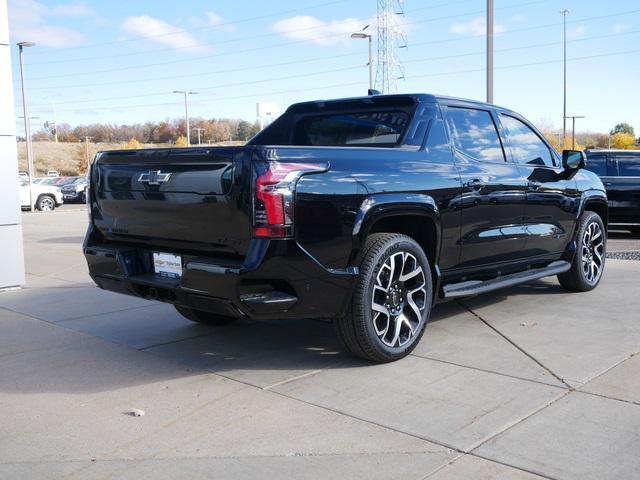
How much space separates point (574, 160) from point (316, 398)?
3818 millimetres

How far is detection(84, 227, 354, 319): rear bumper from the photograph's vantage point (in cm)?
394

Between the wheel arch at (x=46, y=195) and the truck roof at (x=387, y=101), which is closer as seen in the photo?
the truck roof at (x=387, y=101)

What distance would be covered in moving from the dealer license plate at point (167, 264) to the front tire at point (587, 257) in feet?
13.7

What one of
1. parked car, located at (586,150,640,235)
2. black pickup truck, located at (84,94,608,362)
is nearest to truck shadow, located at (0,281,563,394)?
black pickup truck, located at (84,94,608,362)

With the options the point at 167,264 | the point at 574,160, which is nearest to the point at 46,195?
the point at 574,160

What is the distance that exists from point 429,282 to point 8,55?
18.4 ft

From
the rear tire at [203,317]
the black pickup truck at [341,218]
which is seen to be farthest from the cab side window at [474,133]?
the rear tire at [203,317]

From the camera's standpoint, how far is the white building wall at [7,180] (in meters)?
7.56

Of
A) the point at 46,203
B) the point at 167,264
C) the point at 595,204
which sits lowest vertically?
the point at 46,203

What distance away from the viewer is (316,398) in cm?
404

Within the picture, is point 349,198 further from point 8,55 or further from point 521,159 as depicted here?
point 8,55

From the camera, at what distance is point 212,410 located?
3.88 meters

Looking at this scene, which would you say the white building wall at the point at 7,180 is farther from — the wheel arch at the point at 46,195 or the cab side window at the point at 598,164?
the wheel arch at the point at 46,195

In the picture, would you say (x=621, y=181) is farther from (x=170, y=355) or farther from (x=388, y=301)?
(x=170, y=355)
